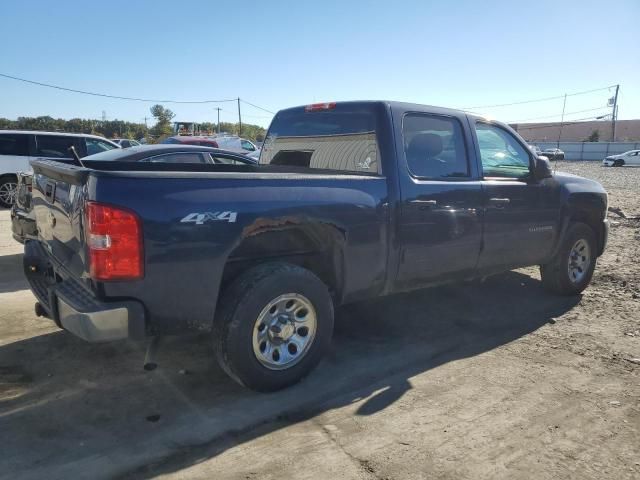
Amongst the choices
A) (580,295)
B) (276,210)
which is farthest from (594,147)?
(276,210)

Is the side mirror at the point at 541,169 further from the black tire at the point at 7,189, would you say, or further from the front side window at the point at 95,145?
the black tire at the point at 7,189

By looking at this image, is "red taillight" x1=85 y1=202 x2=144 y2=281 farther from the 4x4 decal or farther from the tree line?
the tree line

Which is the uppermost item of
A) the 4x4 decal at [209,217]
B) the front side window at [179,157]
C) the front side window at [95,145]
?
the front side window at [95,145]

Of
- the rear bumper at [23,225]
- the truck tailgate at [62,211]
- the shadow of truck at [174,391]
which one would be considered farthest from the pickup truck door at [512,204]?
the rear bumper at [23,225]

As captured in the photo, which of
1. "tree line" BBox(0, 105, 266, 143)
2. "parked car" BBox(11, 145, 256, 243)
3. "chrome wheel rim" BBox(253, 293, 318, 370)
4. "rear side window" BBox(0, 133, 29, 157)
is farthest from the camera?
"tree line" BBox(0, 105, 266, 143)

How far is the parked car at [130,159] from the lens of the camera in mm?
5000

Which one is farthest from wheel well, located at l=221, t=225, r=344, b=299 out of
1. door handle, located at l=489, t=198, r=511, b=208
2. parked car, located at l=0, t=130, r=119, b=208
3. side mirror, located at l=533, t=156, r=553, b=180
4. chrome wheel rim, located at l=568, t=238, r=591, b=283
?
parked car, located at l=0, t=130, r=119, b=208

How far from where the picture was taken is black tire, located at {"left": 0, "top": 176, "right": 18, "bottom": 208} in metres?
11.4

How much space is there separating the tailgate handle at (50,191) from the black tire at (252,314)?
1363 mm

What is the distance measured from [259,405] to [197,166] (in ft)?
9.36

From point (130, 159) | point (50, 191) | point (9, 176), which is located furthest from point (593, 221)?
point (9, 176)

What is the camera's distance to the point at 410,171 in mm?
4102

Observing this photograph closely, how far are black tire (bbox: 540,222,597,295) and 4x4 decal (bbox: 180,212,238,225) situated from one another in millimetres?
3977

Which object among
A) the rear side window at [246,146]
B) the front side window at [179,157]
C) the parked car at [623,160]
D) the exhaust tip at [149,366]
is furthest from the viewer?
the parked car at [623,160]
